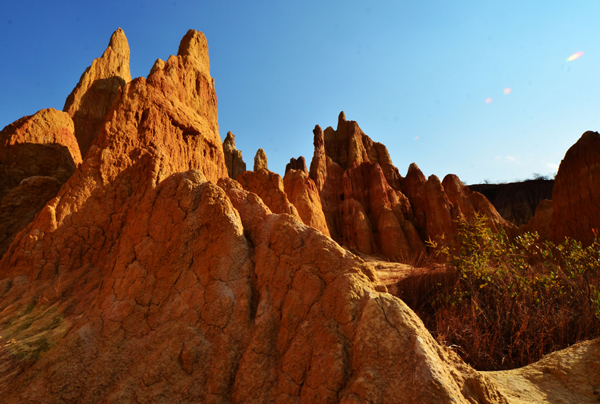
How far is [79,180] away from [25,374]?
15.3ft

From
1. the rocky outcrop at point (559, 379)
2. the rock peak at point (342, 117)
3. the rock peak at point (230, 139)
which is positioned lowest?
the rocky outcrop at point (559, 379)

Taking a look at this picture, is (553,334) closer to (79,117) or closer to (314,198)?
(314,198)

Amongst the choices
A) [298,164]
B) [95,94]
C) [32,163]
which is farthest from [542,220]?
[95,94]

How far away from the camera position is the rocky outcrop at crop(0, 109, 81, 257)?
9.02 m

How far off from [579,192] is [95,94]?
28341 millimetres

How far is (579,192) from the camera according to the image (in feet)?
45.9

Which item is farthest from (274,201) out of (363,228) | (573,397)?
(363,228)

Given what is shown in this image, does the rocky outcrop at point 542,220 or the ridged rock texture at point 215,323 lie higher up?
the rocky outcrop at point 542,220

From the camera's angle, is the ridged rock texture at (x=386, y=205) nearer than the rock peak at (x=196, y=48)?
No

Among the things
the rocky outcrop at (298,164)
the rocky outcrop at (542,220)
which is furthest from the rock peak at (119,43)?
the rocky outcrop at (542,220)

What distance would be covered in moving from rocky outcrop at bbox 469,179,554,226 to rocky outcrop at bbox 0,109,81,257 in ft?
177

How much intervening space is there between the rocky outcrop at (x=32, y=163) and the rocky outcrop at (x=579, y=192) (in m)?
22.0

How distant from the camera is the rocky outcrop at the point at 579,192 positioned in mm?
13297

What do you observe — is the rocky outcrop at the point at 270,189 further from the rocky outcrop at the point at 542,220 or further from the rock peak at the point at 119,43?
the rocky outcrop at the point at 542,220
